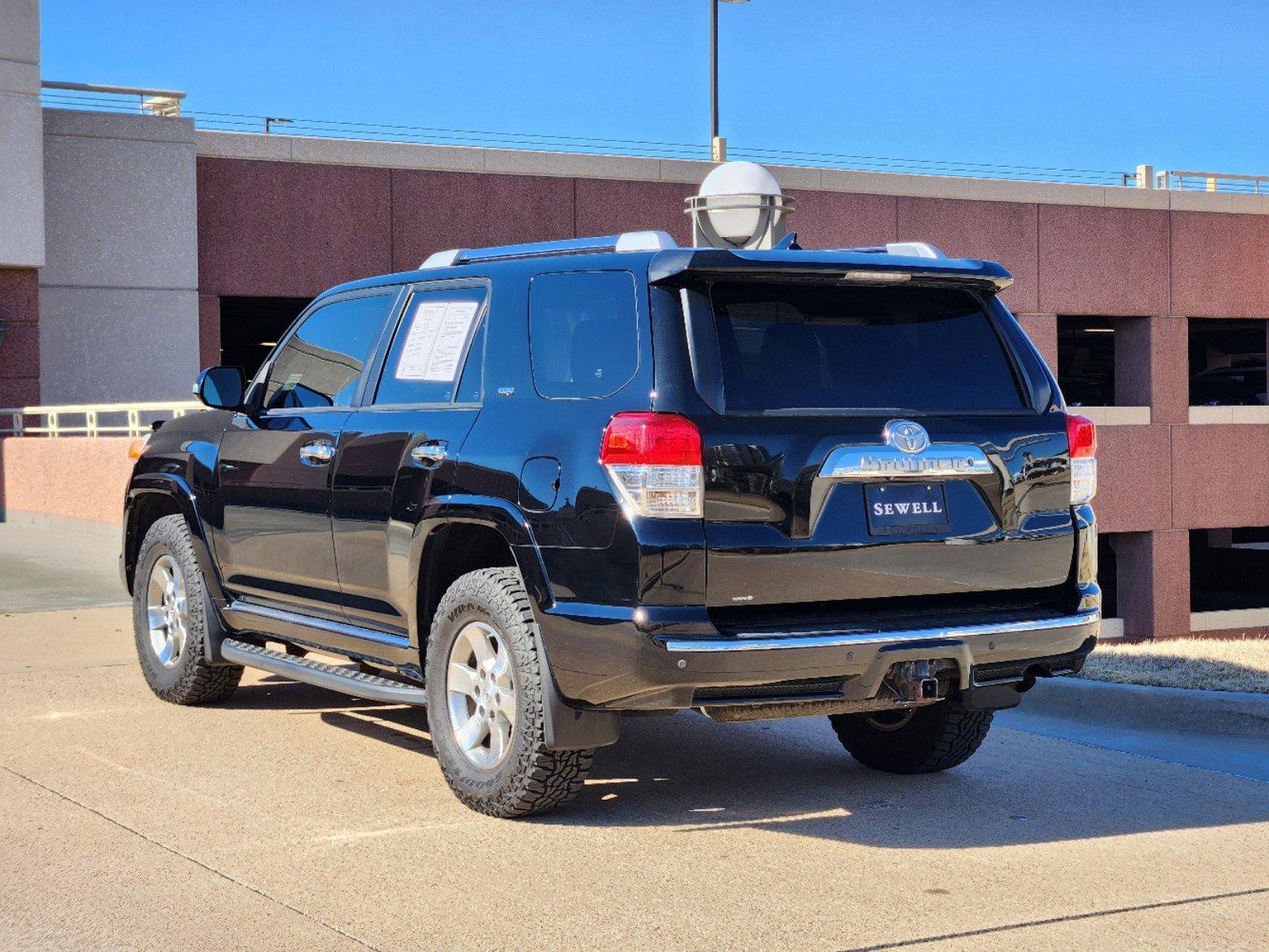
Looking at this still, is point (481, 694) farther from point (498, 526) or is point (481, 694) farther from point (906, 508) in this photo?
point (906, 508)

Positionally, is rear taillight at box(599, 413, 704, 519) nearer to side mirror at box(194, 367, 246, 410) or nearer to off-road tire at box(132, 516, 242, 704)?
side mirror at box(194, 367, 246, 410)

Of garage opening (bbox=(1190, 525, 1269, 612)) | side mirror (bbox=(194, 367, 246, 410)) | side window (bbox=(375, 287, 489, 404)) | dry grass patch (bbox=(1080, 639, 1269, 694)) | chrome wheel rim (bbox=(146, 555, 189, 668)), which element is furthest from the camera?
garage opening (bbox=(1190, 525, 1269, 612))

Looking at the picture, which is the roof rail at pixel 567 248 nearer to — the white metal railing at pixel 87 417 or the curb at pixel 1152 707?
the curb at pixel 1152 707

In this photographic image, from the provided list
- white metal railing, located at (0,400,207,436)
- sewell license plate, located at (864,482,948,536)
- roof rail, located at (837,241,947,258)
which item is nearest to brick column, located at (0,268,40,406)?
white metal railing, located at (0,400,207,436)

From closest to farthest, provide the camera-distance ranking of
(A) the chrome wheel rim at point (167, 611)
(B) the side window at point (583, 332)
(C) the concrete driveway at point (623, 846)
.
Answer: (C) the concrete driveway at point (623, 846) < (B) the side window at point (583, 332) < (A) the chrome wheel rim at point (167, 611)

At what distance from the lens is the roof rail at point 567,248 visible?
591 centimetres

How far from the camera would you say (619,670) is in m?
5.43

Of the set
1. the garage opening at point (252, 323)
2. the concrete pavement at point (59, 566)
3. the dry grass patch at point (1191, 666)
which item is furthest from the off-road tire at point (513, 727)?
the garage opening at point (252, 323)

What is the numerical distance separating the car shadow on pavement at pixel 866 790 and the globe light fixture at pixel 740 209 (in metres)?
7.06

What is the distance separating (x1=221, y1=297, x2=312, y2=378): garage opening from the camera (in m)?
31.6

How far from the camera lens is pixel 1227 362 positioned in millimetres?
49125

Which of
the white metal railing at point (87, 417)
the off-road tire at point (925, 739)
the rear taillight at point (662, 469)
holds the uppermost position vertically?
the white metal railing at point (87, 417)

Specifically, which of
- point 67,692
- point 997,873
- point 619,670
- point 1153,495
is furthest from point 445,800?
point 1153,495

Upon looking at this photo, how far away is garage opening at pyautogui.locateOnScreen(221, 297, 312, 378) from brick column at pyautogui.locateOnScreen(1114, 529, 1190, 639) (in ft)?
51.5
